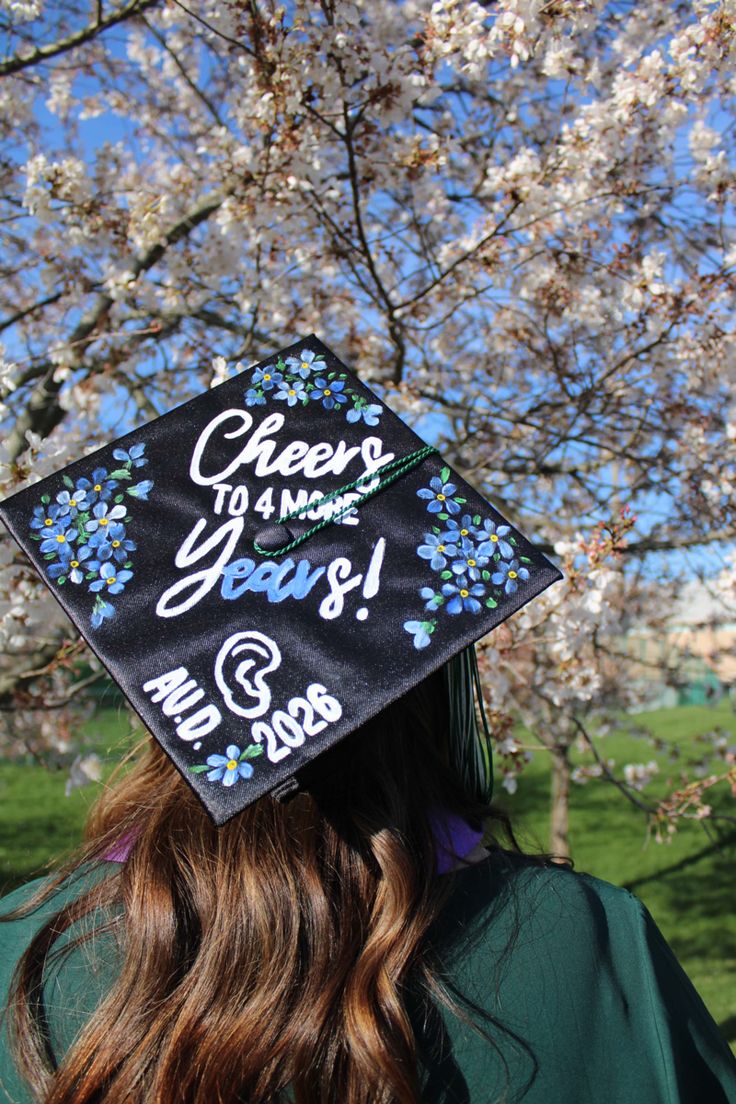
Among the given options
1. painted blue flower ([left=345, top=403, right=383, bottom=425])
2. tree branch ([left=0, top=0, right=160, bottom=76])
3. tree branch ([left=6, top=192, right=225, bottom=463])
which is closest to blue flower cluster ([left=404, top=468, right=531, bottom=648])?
painted blue flower ([left=345, top=403, right=383, bottom=425])

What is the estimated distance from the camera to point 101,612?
3.60 ft

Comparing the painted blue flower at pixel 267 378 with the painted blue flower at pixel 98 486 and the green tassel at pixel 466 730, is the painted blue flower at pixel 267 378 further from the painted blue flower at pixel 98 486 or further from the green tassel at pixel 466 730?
the green tassel at pixel 466 730

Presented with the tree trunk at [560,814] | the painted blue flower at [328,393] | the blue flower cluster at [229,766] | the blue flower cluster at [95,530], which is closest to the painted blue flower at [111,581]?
the blue flower cluster at [95,530]

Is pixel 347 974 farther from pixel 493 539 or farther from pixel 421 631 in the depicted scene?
pixel 493 539

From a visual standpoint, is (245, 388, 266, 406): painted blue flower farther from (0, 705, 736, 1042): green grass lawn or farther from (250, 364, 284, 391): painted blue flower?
(0, 705, 736, 1042): green grass lawn

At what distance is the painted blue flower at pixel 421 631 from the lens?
1.07 m

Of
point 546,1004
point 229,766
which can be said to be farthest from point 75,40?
point 546,1004

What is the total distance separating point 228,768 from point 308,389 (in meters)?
0.57

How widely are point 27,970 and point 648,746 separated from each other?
39.4ft

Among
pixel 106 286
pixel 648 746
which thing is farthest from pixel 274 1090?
pixel 648 746

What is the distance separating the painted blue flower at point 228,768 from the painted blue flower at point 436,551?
35 centimetres

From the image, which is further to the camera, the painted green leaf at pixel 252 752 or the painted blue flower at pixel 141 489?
the painted blue flower at pixel 141 489

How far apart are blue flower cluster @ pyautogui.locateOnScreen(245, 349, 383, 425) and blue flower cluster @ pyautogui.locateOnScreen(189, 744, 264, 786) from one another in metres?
0.50

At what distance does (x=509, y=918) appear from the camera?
959mm
